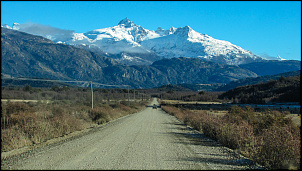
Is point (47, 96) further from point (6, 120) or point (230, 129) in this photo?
point (230, 129)

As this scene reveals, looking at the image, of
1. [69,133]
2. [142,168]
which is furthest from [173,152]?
[69,133]

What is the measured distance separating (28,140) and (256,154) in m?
10.8

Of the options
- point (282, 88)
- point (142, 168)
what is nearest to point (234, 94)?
point (282, 88)

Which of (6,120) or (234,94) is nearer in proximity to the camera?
(6,120)

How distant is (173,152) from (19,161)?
576 centimetres

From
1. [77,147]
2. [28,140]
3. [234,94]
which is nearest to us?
[77,147]

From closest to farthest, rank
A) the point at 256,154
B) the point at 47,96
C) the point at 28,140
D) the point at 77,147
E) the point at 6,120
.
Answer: the point at 256,154 → the point at 77,147 → the point at 28,140 → the point at 6,120 → the point at 47,96

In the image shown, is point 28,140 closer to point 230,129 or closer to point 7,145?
point 7,145

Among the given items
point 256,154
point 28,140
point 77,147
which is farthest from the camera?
point 28,140

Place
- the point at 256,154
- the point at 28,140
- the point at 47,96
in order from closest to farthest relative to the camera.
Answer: the point at 256,154 → the point at 28,140 → the point at 47,96

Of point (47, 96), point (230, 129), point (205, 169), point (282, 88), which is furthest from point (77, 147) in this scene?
point (282, 88)

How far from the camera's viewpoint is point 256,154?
9.53 m

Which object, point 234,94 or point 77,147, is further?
point 234,94

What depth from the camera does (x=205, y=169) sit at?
841 cm
